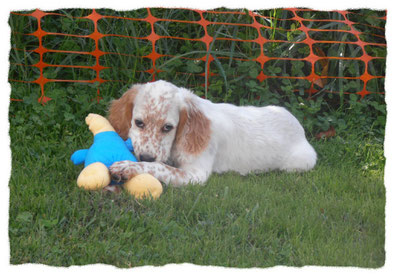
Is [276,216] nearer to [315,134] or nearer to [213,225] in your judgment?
[213,225]

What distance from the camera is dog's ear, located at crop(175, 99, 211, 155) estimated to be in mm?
5094

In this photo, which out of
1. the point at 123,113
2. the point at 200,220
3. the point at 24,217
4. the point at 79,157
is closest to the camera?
the point at 24,217

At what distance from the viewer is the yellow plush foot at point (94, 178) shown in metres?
4.43

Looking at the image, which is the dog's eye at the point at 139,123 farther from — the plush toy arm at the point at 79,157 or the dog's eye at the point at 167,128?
the plush toy arm at the point at 79,157

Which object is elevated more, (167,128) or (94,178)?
(167,128)

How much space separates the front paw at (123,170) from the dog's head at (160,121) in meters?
0.21

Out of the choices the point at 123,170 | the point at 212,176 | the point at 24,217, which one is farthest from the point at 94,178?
the point at 212,176

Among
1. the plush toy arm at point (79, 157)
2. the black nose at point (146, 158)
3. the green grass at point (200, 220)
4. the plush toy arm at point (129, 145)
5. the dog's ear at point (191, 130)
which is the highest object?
the dog's ear at point (191, 130)

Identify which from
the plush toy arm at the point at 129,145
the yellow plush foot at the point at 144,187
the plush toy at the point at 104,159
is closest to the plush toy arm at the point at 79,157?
the plush toy at the point at 104,159

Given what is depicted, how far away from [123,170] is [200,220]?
2.77ft

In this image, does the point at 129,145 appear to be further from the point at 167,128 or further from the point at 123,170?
the point at 123,170

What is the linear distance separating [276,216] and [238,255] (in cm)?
67

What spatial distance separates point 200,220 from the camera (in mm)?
4258

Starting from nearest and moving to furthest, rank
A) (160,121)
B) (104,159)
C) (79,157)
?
→ 1. (104,159)
2. (160,121)
3. (79,157)
